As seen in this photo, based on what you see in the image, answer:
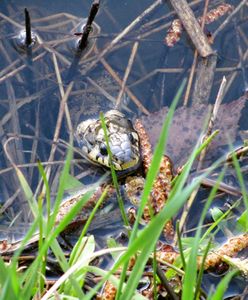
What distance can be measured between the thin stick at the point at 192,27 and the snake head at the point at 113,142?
0.81m

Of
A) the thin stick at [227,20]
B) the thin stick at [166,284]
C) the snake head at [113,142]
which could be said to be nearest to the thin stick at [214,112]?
the snake head at [113,142]

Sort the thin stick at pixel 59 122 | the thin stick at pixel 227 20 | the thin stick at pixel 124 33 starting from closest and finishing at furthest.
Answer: the thin stick at pixel 59 122 < the thin stick at pixel 124 33 < the thin stick at pixel 227 20

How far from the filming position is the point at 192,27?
4.50 metres

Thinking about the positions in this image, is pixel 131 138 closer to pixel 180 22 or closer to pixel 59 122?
pixel 59 122

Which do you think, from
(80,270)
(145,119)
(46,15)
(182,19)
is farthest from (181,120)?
(80,270)

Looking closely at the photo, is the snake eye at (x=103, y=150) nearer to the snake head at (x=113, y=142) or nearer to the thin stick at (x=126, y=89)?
the snake head at (x=113, y=142)

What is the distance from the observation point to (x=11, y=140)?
12.8ft

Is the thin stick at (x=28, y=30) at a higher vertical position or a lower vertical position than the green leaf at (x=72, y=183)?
higher

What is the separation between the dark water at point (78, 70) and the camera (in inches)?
155

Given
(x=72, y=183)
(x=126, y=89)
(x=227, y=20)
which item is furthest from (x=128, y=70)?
(x=72, y=183)

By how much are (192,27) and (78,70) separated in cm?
92

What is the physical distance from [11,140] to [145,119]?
2.98 feet

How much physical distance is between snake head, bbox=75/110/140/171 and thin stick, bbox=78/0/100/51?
581 mm

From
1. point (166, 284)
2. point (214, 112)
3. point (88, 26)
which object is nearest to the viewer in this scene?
point (166, 284)
